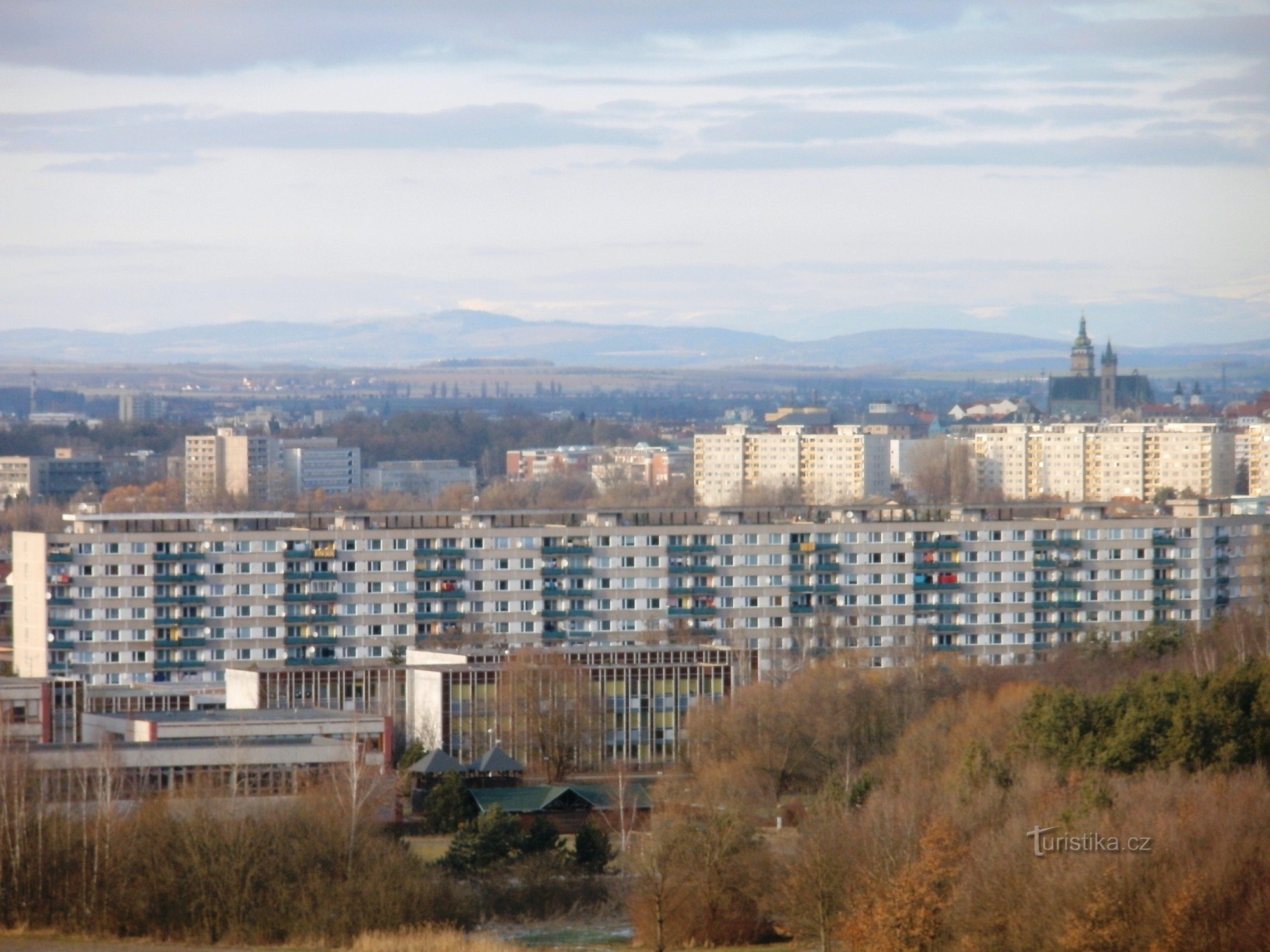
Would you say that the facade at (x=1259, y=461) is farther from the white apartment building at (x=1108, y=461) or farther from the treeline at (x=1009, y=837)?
the treeline at (x=1009, y=837)

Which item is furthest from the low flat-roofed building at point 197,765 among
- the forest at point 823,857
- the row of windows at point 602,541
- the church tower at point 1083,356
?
the church tower at point 1083,356

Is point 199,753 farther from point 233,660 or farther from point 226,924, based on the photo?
point 233,660

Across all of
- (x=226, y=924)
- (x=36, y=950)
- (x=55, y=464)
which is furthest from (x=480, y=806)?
(x=55, y=464)

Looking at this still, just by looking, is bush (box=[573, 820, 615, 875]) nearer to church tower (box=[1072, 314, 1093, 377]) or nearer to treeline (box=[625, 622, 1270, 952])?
treeline (box=[625, 622, 1270, 952])

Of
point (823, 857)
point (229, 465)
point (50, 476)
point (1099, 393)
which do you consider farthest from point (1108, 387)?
point (823, 857)

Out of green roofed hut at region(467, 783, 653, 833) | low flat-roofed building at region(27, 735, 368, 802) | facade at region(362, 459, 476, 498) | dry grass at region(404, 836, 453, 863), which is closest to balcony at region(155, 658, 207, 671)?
low flat-roofed building at region(27, 735, 368, 802)

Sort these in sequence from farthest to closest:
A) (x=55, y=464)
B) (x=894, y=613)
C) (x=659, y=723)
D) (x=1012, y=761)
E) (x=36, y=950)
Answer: (x=55, y=464), (x=894, y=613), (x=659, y=723), (x=1012, y=761), (x=36, y=950)

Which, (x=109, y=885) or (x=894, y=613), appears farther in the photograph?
(x=894, y=613)
